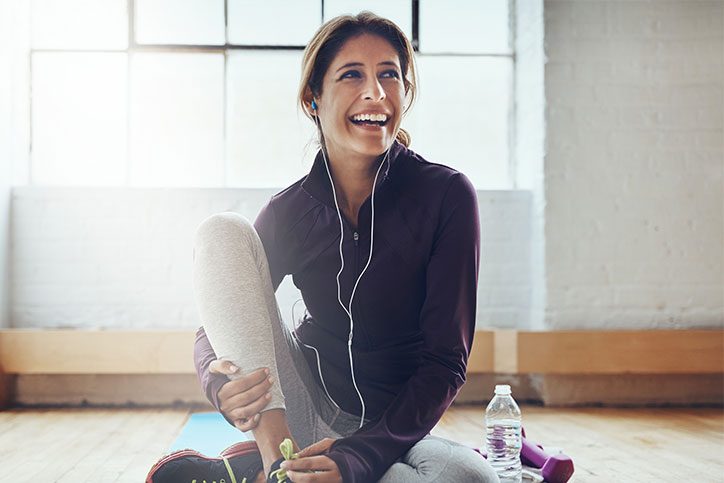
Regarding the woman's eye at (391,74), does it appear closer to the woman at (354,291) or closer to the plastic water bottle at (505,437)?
the woman at (354,291)

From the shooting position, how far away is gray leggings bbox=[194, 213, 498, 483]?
4.35 ft

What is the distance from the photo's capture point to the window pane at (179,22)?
3387 mm

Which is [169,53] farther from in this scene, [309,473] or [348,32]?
[309,473]

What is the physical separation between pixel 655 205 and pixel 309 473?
254 centimetres

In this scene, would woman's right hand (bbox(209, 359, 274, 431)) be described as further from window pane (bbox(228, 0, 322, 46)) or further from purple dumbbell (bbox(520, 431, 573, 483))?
window pane (bbox(228, 0, 322, 46))

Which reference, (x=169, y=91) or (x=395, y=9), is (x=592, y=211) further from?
(x=169, y=91)

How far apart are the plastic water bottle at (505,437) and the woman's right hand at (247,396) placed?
756 mm

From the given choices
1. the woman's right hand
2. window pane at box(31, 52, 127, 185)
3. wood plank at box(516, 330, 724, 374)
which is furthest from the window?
the woman's right hand

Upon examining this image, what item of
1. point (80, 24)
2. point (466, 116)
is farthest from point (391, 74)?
point (80, 24)

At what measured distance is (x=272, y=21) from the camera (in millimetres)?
3412

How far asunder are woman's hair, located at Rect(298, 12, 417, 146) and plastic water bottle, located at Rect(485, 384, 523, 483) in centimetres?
92

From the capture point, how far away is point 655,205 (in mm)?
3189

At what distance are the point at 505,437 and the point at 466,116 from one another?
6.50 ft

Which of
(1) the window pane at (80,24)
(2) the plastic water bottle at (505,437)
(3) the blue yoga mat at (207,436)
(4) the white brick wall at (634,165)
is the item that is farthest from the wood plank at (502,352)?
(1) the window pane at (80,24)
